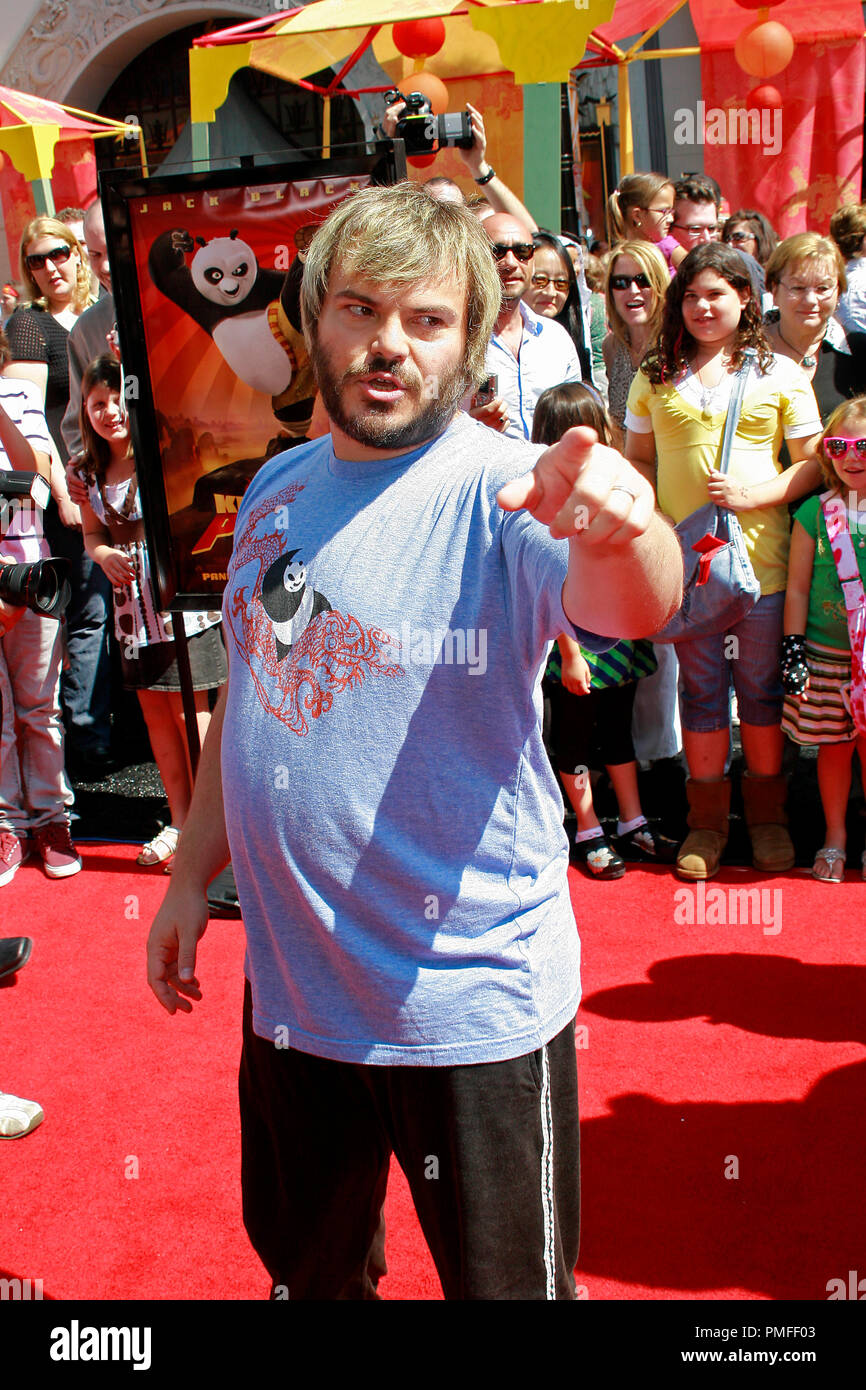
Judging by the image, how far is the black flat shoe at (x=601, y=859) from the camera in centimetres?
426

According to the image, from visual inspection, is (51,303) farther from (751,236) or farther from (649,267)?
(751,236)

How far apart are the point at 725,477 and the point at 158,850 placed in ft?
8.51

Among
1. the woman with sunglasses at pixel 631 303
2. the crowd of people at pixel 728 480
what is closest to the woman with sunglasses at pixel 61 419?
the crowd of people at pixel 728 480

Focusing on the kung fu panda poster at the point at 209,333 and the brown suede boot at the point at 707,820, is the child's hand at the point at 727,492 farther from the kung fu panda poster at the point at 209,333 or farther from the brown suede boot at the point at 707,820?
the kung fu panda poster at the point at 209,333

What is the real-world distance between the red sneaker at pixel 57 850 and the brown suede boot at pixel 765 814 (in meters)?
2.62

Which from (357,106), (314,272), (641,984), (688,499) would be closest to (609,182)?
(357,106)

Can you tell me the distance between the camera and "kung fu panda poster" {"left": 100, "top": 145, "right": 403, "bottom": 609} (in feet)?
10.8

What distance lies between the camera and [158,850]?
4.68m

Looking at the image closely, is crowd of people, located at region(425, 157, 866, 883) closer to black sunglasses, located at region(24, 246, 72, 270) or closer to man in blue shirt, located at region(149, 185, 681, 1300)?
man in blue shirt, located at region(149, 185, 681, 1300)

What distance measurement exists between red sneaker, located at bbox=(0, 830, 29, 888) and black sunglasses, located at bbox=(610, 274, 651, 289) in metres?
Answer: 3.42

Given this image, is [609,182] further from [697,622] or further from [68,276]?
[697,622]

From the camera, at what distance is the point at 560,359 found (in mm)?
4504

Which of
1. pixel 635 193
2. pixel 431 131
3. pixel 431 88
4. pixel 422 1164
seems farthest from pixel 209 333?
pixel 431 88
